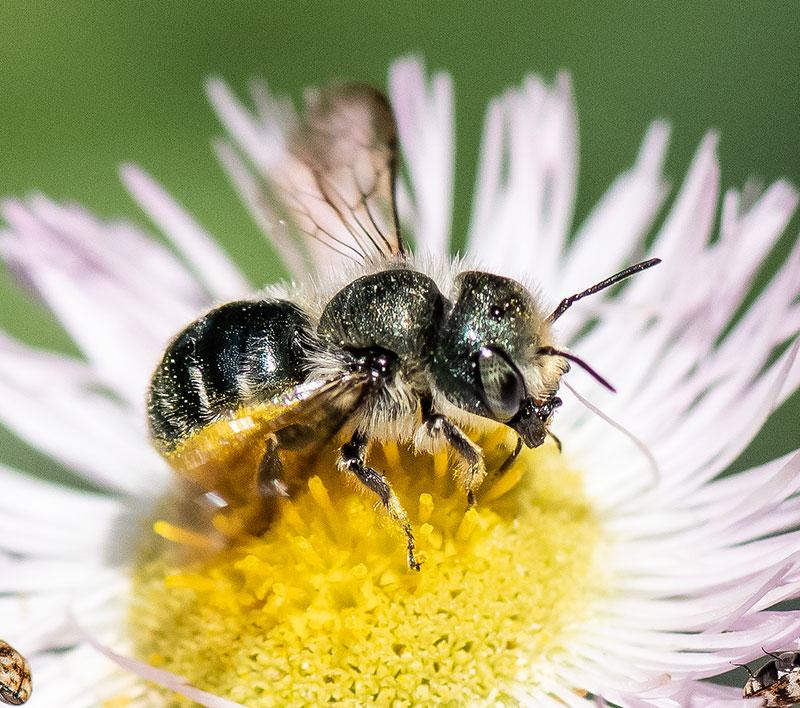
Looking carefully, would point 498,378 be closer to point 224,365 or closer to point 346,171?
point 224,365

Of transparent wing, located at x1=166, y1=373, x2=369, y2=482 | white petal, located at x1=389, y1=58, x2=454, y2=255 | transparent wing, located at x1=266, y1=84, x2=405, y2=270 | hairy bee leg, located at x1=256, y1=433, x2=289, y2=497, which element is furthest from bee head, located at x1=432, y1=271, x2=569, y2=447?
white petal, located at x1=389, y1=58, x2=454, y2=255

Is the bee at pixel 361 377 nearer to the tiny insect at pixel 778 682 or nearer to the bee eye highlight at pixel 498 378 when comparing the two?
the bee eye highlight at pixel 498 378

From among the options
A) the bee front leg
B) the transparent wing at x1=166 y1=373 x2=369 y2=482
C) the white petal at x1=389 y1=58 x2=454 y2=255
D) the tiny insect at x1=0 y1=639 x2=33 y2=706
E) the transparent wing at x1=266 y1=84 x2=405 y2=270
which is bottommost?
the tiny insect at x1=0 y1=639 x2=33 y2=706

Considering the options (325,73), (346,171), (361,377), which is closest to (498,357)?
(361,377)

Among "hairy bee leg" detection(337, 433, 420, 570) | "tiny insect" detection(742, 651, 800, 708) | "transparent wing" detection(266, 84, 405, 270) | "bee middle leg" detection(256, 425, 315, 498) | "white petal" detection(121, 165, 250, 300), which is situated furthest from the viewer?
"white petal" detection(121, 165, 250, 300)

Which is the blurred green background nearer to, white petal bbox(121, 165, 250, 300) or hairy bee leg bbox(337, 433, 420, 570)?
white petal bbox(121, 165, 250, 300)

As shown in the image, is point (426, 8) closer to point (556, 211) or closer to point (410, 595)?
point (556, 211)

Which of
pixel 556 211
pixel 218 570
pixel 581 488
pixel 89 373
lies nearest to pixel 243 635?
pixel 218 570
